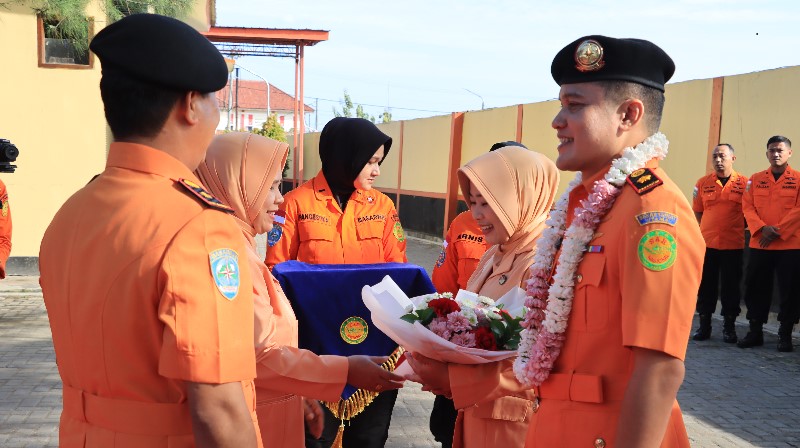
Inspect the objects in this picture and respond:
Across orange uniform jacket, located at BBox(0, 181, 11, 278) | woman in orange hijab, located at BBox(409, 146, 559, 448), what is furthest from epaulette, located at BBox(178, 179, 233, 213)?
orange uniform jacket, located at BBox(0, 181, 11, 278)

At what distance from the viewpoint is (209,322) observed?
1.75m

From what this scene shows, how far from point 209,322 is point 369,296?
63.2 inches

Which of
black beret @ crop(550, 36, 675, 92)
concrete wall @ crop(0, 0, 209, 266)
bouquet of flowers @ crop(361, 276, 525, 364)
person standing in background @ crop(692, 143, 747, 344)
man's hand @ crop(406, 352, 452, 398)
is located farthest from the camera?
concrete wall @ crop(0, 0, 209, 266)

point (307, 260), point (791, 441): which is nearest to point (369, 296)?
point (307, 260)

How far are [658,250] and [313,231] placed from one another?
11.6 feet

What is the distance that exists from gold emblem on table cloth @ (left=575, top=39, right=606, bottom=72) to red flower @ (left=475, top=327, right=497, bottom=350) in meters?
1.04

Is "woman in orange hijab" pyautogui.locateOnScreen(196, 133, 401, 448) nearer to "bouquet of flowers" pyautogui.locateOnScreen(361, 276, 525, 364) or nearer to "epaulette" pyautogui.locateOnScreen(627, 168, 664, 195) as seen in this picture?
"bouquet of flowers" pyautogui.locateOnScreen(361, 276, 525, 364)

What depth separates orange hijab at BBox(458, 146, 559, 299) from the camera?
3556 mm

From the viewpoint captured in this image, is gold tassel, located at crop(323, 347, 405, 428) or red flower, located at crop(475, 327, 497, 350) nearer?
red flower, located at crop(475, 327, 497, 350)

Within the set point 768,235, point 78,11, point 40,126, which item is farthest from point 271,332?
point 40,126

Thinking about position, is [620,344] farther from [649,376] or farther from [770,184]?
[770,184]

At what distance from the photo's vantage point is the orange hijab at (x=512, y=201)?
3.56 m

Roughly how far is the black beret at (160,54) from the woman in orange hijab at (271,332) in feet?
3.73

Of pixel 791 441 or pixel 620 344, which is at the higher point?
pixel 620 344
